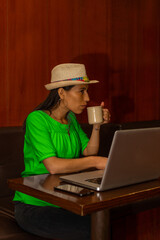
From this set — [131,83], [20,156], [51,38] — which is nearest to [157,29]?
[131,83]

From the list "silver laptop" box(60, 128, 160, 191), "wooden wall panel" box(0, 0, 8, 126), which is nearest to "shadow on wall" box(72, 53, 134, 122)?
"wooden wall panel" box(0, 0, 8, 126)

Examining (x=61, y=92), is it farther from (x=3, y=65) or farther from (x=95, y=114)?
(x=3, y=65)

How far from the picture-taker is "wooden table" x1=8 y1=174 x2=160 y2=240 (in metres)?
1.16

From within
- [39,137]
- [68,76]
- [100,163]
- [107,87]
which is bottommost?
[100,163]

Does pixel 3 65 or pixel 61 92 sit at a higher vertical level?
pixel 3 65

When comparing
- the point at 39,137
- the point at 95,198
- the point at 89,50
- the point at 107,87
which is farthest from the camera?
the point at 107,87

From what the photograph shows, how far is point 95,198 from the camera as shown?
3.94 feet

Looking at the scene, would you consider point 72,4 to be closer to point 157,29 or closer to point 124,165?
point 157,29

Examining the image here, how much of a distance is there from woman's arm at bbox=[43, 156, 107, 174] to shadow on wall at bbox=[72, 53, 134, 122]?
1250 millimetres

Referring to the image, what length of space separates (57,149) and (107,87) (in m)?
1.36

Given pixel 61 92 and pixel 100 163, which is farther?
pixel 61 92

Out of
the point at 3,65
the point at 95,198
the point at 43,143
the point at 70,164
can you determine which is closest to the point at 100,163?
the point at 70,164

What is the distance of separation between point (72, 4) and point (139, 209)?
1.68 meters

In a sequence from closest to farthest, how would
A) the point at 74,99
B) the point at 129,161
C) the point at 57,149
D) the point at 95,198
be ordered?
the point at 95,198 < the point at 129,161 < the point at 57,149 < the point at 74,99
